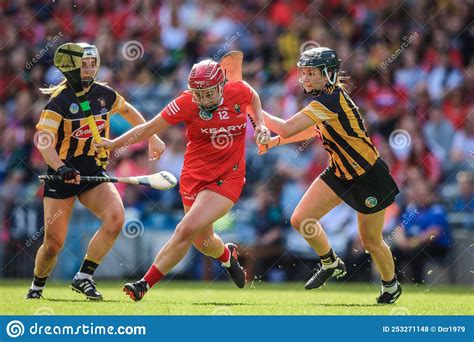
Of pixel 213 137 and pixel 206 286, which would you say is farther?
pixel 206 286

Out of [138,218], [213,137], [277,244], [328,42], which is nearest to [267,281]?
[277,244]

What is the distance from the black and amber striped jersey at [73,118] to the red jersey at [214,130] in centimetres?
106

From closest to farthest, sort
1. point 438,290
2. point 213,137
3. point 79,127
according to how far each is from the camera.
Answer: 1. point 213,137
2. point 79,127
3. point 438,290

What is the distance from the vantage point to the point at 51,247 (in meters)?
10.1

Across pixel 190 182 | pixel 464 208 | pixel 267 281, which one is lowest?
pixel 267 281

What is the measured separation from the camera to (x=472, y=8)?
1585 centimetres

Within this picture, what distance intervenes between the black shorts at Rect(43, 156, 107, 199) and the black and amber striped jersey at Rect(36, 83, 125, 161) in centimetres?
5

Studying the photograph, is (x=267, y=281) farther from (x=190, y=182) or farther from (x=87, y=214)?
(x=190, y=182)

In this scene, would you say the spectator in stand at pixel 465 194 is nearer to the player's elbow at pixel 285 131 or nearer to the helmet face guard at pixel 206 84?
the player's elbow at pixel 285 131

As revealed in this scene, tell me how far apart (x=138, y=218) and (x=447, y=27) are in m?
5.26

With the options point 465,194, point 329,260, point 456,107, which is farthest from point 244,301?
point 456,107

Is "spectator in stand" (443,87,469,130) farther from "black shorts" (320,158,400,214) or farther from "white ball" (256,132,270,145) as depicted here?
"white ball" (256,132,270,145)

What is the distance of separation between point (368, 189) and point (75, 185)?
8.89 feet

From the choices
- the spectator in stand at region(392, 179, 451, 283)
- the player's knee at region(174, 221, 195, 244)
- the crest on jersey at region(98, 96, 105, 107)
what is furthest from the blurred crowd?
the player's knee at region(174, 221, 195, 244)
